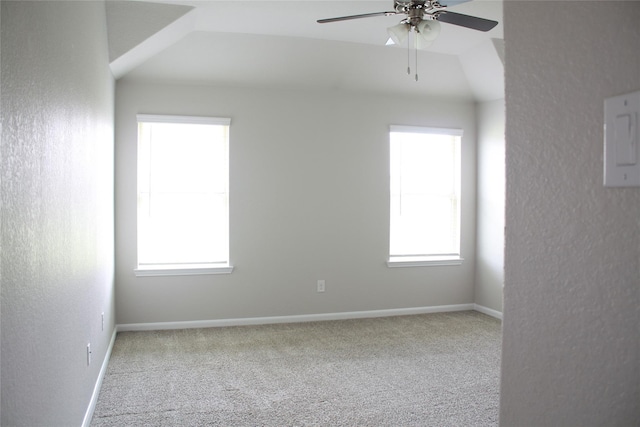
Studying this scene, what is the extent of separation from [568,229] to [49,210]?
6.09ft

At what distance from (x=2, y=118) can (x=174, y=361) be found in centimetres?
293

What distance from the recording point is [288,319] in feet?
16.9

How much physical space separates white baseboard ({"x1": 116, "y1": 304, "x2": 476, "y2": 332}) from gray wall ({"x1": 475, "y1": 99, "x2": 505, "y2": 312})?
39cm

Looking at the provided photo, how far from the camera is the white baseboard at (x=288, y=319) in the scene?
15.7 ft

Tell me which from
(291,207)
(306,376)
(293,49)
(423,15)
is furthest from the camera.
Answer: (291,207)

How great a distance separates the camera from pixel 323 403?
309cm

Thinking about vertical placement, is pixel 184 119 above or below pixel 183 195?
above

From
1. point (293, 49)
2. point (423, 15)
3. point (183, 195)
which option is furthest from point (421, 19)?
point (183, 195)

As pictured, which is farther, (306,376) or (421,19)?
(306,376)

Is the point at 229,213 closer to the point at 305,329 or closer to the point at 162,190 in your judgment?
the point at 162,190

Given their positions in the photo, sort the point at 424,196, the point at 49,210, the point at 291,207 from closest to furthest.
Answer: the point at 49,210 → the point at 291,207 → the point at 424,196

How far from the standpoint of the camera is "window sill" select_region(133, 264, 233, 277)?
188 inches

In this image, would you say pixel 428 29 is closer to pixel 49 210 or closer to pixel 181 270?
pixel 49 210

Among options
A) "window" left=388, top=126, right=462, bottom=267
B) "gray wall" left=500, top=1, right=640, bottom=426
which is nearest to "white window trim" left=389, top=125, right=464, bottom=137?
"window" left=388, top=126, right=462, bottom=267
